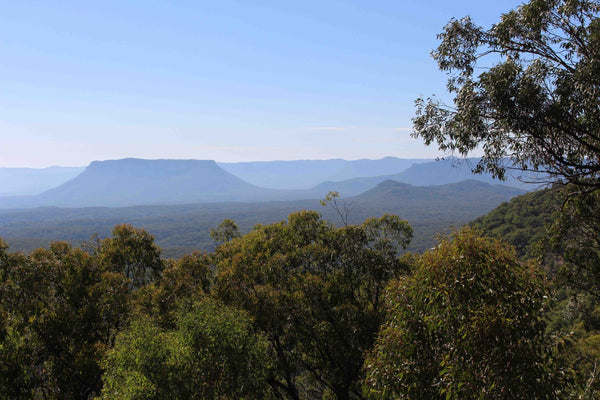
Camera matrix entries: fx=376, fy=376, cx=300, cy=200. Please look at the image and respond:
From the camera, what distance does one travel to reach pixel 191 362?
8469mm

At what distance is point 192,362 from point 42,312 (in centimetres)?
597

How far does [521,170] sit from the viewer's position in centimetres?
1021

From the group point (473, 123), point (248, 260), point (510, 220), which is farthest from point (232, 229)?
point (510, 220)

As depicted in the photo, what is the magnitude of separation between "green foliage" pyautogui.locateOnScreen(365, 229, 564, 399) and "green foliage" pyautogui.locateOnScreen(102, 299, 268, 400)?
3424mm

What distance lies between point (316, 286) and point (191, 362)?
5.39 meters

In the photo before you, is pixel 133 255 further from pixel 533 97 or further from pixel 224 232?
pixel 533 97

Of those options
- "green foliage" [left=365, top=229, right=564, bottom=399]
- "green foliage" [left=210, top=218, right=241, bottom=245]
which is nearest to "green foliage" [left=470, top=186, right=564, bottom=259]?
"green foliage" [left=210, top=218, right=241, bottom=245]

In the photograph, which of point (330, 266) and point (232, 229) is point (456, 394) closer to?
point (330, 266)

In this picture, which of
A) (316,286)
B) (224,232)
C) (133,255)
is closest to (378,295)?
(316,286)

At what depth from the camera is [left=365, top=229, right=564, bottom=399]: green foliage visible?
17.2 ft

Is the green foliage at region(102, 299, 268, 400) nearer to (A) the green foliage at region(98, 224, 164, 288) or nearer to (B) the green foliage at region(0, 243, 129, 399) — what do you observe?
(B) the green foliage at region(0, 243, 129, 399)

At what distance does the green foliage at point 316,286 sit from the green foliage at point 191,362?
3.01 m

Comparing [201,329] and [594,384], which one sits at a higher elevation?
[201,329]

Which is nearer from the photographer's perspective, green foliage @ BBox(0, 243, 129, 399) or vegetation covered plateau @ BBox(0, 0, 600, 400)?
vegetation covered plateau @ BBox(0, 0, 600, 400)
